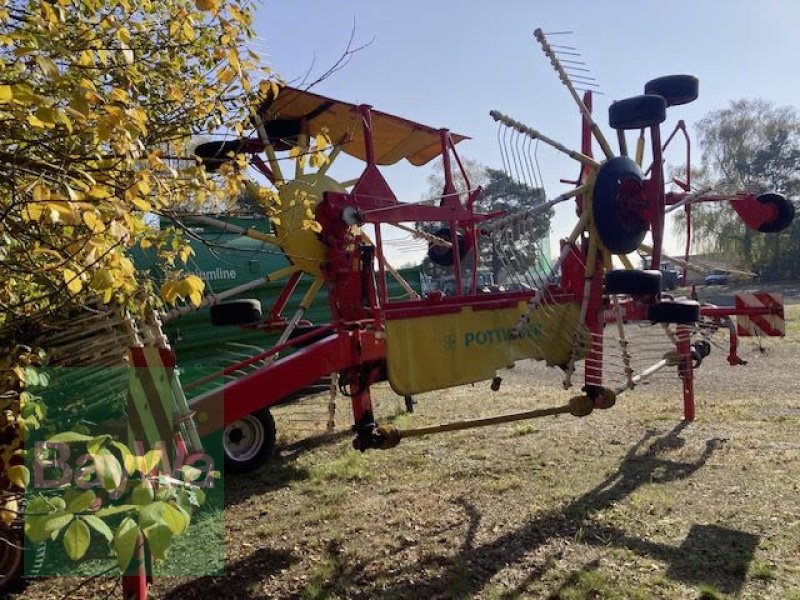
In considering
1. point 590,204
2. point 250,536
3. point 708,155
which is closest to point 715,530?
point 590,204

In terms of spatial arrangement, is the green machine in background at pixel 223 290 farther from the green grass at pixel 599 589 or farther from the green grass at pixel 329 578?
the green grass at pixel 599 589

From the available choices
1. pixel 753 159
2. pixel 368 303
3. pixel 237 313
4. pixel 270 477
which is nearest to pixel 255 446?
pixel 270 477

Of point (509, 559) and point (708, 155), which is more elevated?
point (708, 155)

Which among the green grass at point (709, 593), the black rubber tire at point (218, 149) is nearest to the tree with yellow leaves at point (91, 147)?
the black rubber tire at point (218, 149)

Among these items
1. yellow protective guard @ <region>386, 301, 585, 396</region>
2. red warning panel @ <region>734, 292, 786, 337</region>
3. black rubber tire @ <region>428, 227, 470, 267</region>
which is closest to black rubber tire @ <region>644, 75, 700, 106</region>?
yellow protective guard @ <region>386, 301, 585, 396</region>

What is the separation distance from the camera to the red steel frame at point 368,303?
4.09m

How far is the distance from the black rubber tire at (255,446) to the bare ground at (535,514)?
0.12 meters

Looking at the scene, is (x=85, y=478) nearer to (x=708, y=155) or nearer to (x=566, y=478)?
(x=566, y=478)

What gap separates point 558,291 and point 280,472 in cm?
306

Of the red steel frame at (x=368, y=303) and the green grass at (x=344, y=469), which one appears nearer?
the red steel frame at (x=368, y=303)

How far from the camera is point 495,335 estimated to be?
13.8 ft

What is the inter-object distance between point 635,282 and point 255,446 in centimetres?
387

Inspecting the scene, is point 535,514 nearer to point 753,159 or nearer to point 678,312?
point 678,312

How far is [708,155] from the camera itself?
40.0 m
